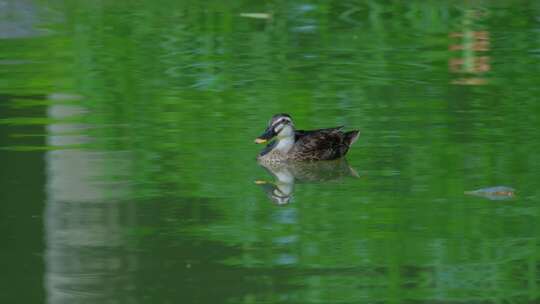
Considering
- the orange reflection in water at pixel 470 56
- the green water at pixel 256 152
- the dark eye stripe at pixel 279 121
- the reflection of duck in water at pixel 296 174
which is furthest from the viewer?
the orange reflection in water at pixel 470 56

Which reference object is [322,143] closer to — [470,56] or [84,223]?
[84,223]

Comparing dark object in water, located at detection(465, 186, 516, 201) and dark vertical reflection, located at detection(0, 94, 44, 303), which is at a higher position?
dark vertical reflection, located at detection(0, 94, 44, 303)

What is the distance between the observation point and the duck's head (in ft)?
38.1

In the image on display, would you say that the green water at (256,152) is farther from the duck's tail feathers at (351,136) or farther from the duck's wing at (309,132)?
the duck's wing at (309,132)

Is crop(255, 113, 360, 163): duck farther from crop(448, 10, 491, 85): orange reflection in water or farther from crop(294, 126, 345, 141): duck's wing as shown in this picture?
crop(448, 10, 491, 85): orange reflection in water

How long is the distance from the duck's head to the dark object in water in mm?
2018

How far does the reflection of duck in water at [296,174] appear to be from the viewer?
1048cm

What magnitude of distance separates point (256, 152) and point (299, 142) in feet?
1.10

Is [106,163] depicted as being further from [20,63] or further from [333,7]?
[333,7]

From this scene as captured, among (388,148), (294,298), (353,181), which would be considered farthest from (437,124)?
(294,298)

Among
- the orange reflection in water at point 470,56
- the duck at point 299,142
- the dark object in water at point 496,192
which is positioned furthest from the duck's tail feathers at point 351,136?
the orange reflection in water at point 470,56

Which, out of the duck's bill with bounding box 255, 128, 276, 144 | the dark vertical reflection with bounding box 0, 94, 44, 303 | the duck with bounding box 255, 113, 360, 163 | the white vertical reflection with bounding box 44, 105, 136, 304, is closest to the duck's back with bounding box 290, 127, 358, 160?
the duck with bounding box 255, 113, 360, 163

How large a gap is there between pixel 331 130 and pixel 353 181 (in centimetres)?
101

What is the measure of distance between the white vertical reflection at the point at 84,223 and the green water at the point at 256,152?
0.07 feet
